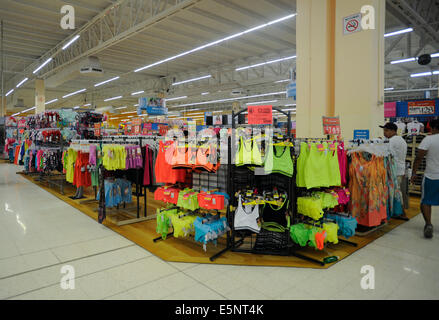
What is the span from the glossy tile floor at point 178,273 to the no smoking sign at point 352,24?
11.3 ft

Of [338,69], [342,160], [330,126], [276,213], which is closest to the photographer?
[276,213]

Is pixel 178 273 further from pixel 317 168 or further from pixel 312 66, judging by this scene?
pixel 312 66

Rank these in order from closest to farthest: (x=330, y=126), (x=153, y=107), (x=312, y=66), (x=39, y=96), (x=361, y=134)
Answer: (x=330, y=126) → (x=361, y=134) → (x=312, y=66) → (x=153, y=107) → (x=39, y=96)

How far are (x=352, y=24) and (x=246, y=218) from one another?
158 inches

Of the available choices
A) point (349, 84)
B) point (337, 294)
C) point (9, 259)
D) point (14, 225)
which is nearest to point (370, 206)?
point (337, 294)

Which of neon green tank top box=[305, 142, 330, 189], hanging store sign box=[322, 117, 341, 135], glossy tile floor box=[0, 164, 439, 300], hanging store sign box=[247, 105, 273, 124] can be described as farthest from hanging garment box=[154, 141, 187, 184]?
hanging store sign box=[322, 117, 341, 135]

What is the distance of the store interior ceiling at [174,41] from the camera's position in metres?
8.12

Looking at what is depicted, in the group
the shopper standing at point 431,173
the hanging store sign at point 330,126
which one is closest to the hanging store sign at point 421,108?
the shopper standing at point 431,173

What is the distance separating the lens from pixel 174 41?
36.0 ft

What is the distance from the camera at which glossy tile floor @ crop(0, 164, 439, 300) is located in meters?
2.54

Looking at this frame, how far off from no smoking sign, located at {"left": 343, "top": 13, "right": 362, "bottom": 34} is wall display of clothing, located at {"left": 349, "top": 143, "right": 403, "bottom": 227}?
7.21 feet

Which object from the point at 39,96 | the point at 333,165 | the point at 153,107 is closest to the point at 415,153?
the point at 333,165

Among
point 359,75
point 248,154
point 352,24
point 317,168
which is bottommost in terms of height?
point 317,168
